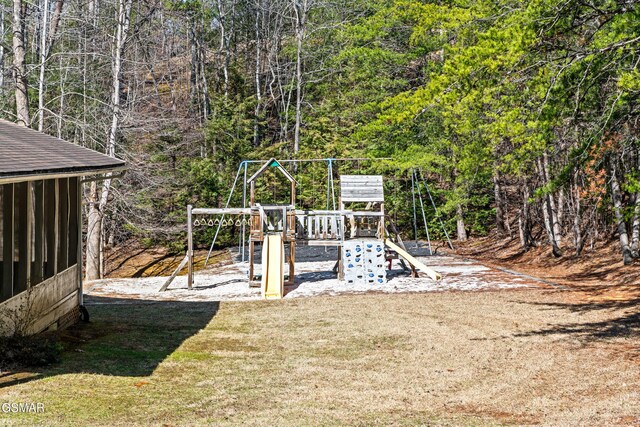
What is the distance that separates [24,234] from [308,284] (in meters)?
10.1

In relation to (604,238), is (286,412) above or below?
below

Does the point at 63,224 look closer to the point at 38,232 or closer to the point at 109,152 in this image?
the point at 38,232

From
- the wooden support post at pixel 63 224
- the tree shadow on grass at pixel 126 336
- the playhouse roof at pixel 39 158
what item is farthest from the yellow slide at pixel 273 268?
the wooden support post at pixel 63 224

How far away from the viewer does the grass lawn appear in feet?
24.0

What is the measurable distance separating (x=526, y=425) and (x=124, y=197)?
58.7 feet

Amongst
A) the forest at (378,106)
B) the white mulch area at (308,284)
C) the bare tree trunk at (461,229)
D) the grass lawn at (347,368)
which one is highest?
the forest at (378,106)

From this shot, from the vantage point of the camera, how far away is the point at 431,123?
26250mm

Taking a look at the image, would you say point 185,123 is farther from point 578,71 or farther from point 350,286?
point 578,71

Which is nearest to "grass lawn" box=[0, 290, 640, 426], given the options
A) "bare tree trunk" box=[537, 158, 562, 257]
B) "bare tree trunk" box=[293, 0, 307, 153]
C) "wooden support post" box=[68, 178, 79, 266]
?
"wooden support post" box=[68, 178, 79, 266]

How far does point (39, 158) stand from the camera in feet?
32.1

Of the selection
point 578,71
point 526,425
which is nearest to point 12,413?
point 526,425

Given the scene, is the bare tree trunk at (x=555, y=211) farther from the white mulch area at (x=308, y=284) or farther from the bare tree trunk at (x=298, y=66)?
the bare tree trunk at (x=298, y=66)

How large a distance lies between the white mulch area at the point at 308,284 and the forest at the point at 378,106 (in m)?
2.73

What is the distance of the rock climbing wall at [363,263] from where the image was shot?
61.9 ft
